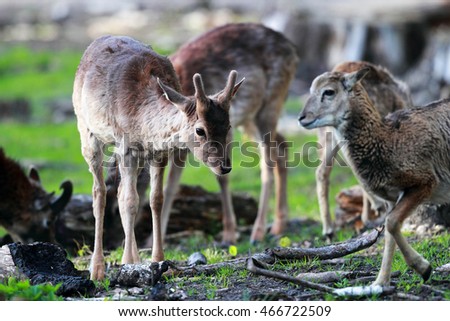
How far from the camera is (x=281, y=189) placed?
1339cm

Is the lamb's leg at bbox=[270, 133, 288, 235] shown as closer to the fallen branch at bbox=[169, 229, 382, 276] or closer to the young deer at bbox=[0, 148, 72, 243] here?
the young deer at bbox=[0, 148, 72, 243]

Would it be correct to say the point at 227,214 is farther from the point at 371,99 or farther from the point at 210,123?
the point at 210,123

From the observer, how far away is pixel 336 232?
1166 centimetres

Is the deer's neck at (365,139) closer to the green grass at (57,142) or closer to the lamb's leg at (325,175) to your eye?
the lamb's leg at (325,175)

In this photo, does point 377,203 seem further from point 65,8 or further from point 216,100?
point 65,8

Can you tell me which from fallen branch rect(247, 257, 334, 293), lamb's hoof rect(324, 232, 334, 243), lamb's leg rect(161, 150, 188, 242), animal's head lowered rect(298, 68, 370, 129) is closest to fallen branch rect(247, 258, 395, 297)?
fallen branch rect(247, 257, 334, 293)

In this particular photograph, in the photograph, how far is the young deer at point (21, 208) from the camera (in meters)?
12.2

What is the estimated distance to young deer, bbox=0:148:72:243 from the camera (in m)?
12.2

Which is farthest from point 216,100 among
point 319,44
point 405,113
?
point 319,44

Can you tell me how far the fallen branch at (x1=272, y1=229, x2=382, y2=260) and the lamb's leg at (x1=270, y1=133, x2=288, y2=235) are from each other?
13.4 feet

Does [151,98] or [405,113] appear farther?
[151,98]

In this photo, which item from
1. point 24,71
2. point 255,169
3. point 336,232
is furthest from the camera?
point 24,71

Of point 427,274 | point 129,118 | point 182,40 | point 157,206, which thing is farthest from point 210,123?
point 182,40

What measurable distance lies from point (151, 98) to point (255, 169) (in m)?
9.60
